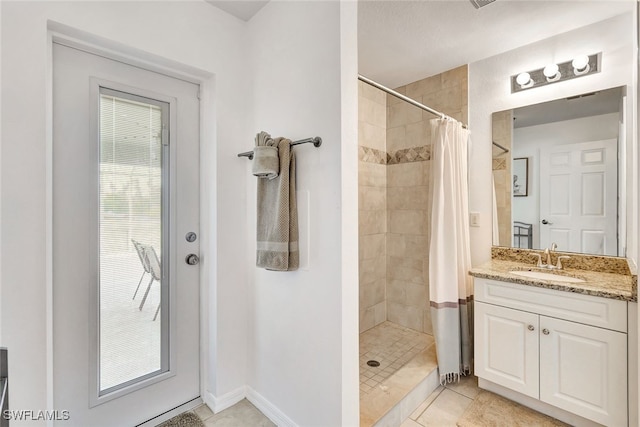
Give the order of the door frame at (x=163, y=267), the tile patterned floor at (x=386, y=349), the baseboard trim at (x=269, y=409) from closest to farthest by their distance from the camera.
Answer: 1. the door frame at (x=163, y=267)
2. the baseboard trim at (x=269, y=409)
3. the tile patterned floor at (x=386, y=349)

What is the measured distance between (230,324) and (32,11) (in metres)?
1.80

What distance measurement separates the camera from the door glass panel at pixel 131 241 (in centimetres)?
160

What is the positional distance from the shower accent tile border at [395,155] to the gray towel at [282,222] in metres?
1.28

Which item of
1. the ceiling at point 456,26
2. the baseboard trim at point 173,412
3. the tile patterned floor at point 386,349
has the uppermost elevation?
the ceiling at point 456,26

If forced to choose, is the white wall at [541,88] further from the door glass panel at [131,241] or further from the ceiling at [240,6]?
the door glass panel at [131,241]

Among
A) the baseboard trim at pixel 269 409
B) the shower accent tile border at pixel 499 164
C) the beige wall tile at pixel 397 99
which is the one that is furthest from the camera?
the beige wall tile at pixel 397 99

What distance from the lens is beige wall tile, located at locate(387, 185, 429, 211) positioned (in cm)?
280

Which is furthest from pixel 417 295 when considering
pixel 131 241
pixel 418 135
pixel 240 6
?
pixel 240 6

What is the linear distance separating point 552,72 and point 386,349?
7.94ft

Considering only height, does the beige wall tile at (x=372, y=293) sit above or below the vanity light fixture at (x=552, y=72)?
below

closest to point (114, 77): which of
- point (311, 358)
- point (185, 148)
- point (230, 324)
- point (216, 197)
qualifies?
point (185, 148)

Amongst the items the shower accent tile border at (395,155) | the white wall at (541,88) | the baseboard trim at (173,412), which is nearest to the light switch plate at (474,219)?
the white wall at (541,88)

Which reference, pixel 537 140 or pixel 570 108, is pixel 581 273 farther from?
pixel 570 108

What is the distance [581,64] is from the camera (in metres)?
2.04
